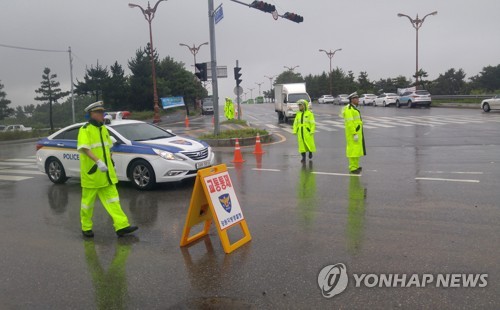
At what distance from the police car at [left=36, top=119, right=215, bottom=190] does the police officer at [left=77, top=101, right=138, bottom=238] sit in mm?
2837

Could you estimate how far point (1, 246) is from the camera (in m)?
6.03

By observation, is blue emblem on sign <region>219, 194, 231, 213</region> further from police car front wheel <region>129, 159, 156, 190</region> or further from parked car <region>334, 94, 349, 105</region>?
parked car <region>334, 94, 349, 105</region>

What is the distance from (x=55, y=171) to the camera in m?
10.6

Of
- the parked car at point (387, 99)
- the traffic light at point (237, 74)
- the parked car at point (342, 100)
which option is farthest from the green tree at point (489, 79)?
the traffic light at point (237, 74)

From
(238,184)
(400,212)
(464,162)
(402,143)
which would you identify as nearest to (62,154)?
(238,184)

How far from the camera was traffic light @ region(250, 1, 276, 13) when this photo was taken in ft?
60.3

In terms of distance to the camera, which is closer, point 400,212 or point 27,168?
point 400,212

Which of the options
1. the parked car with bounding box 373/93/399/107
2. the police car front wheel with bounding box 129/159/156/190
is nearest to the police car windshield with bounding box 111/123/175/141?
the police car front wheel with bounding box 129/159/156/190

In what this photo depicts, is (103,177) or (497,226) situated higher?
(103,177)

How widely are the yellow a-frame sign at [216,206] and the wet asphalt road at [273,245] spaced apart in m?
0.18

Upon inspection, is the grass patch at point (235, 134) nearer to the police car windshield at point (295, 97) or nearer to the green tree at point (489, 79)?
the police car windshield at point (295, 97)

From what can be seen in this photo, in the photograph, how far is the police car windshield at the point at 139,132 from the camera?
384 inches

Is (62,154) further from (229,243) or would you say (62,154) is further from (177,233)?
(229,243)

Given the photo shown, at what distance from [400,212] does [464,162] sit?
568 cm
